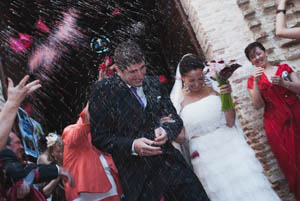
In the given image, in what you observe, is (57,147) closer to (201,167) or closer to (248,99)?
(201,167)

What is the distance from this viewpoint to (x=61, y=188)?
5320 mm

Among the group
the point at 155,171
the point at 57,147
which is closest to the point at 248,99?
the point at 155,171

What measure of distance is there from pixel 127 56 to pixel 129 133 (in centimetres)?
70

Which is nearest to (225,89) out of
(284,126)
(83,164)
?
(284,126)

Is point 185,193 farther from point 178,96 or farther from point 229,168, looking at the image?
point 178,96

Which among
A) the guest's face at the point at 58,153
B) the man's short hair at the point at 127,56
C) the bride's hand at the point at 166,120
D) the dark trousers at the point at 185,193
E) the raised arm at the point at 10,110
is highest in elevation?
the man's short hair at the point at 127,56

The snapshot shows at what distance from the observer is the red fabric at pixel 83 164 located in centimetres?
327

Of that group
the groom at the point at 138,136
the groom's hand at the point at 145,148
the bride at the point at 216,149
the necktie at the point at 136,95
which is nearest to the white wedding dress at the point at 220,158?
the bride at the point at 216,149

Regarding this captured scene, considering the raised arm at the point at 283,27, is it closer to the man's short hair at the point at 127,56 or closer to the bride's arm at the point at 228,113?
the bride's arm at the point at 228,113

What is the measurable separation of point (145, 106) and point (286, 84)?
1837 mm

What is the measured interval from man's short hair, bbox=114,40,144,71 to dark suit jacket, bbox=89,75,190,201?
18 cm

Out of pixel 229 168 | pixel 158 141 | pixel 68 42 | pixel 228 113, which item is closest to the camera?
pixel 158 141

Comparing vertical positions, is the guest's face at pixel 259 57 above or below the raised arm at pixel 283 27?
below

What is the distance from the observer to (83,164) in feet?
11.1
